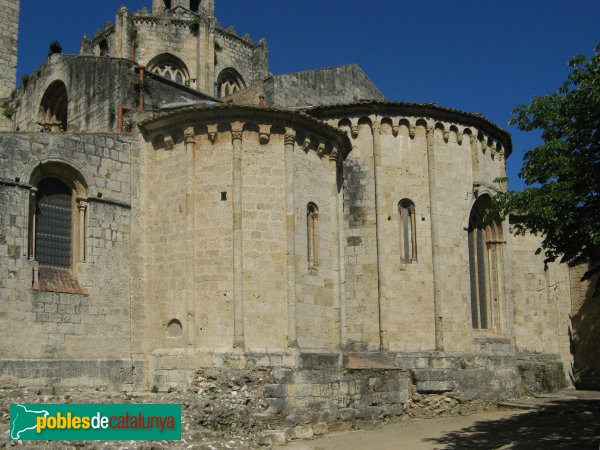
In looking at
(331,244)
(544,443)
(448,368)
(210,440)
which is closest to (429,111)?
(331,244)

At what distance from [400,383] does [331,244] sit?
3.87 metres

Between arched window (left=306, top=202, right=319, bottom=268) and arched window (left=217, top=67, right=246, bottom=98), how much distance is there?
17804 millimetres

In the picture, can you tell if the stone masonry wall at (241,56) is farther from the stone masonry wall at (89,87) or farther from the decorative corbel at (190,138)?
the decorative corbel at (190,138)

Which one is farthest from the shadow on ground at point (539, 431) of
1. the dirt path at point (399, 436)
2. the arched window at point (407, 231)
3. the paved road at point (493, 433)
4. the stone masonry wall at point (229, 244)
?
the arched window at point (407, 231)

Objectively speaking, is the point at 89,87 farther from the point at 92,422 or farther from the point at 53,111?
the point at 92,422

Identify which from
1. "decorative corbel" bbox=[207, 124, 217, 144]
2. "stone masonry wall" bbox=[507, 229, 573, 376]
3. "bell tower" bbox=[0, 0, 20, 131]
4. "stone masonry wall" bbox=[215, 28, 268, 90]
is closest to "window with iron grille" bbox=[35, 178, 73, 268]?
"decorative corbel" bbox=[207, 124, 217, 144]

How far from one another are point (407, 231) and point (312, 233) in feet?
12.8

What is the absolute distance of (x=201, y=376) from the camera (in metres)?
16.1

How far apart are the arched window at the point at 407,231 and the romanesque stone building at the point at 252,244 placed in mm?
43

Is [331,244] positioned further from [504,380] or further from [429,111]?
[504,380]

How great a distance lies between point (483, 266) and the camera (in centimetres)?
2356

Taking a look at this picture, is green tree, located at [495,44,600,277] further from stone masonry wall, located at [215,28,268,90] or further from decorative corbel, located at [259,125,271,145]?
stone masonry wall, located at [215,28,268,90]

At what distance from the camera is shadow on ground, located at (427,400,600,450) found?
15.1 meters

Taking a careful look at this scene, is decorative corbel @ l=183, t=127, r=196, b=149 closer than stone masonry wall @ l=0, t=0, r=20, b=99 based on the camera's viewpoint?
Yes
